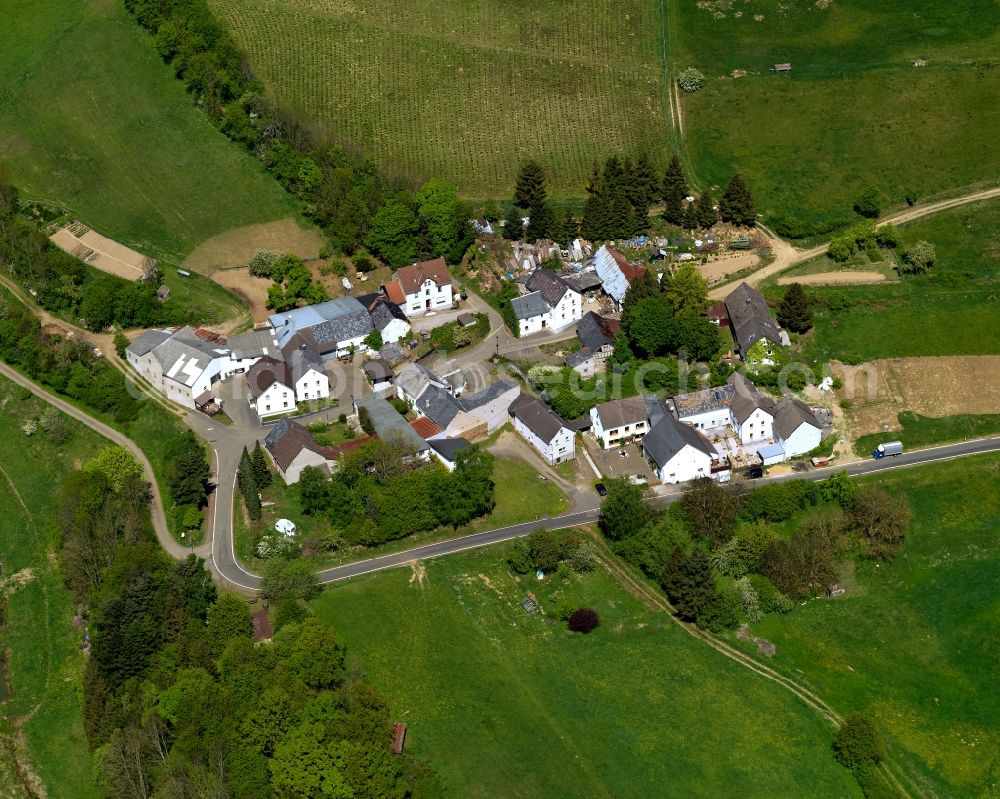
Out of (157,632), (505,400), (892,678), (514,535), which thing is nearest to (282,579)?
(157,632)

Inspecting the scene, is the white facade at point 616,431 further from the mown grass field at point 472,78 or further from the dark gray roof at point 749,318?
the mown grass field at point 472,78

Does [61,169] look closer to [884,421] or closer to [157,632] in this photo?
[157,632]

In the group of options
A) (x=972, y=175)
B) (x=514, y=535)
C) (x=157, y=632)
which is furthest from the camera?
(x=972, y=175)

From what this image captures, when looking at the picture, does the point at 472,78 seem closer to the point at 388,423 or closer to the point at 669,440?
the point at 388,423

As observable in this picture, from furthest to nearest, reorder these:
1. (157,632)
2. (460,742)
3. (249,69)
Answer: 1. (249,69)
2. (157,632)
3. (460,742)

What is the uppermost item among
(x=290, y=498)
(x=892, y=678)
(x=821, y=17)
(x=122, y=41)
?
(x=122, y=41)

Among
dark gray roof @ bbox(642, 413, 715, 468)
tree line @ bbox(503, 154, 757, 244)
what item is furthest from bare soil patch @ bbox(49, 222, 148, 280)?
dark gray roof @ bbox(642, 413, 715, 468)

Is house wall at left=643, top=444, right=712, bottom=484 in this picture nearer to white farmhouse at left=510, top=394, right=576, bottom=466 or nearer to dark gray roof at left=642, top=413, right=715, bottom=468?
dark gray roof at left=642, top=413, right=715, bottom=468

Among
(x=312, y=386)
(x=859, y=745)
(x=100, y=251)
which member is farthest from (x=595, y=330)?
(x=100, y=251)
